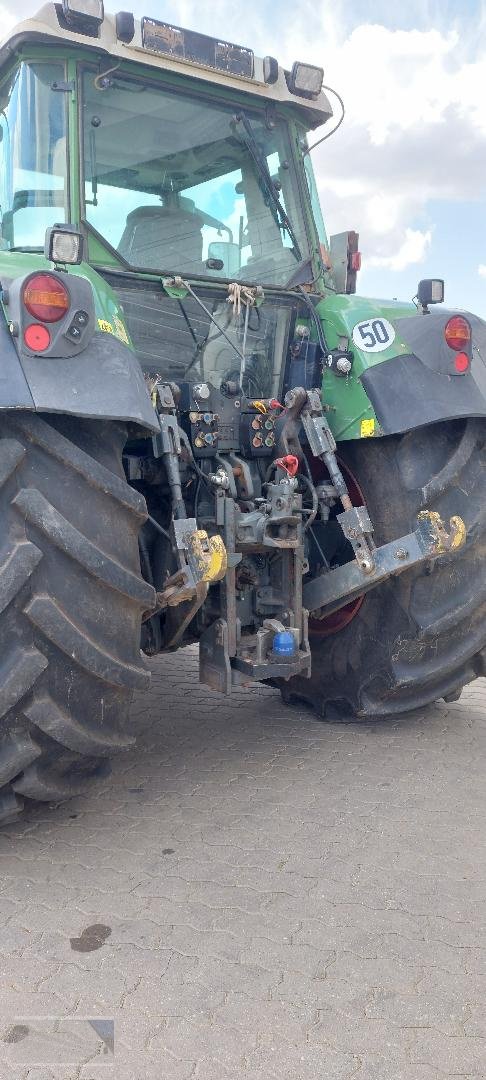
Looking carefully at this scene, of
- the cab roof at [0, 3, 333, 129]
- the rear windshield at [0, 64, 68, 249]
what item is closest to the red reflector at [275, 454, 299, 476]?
the rear windshield at [0, 64, 68, 249]

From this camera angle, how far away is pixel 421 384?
3273 millimetres

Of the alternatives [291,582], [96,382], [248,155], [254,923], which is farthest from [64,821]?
[248,155]

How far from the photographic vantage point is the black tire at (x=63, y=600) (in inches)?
95.0

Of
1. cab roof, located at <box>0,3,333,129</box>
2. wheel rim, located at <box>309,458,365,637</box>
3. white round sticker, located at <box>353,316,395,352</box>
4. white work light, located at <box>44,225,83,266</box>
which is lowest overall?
wheel rim, located at <box>309,458,365,637</box>

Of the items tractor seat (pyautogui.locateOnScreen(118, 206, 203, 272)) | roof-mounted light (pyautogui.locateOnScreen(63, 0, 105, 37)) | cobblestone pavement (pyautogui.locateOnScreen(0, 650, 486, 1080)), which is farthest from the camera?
tractor seat (pyautogui.locateOnScreen(118, 206, 203, 272))

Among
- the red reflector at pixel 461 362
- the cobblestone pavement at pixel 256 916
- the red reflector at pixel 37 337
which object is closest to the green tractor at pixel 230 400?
the red reflector at pixel 461 362

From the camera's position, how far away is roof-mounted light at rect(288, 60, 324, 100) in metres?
3.71

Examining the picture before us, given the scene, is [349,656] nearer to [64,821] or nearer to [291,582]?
[291,582]

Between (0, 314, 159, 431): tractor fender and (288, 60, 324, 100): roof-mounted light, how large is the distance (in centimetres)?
180

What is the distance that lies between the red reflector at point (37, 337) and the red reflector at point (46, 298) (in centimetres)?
2

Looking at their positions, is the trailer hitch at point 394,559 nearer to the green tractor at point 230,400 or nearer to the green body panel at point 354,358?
the green tractor at point 230,400

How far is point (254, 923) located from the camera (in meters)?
2.35

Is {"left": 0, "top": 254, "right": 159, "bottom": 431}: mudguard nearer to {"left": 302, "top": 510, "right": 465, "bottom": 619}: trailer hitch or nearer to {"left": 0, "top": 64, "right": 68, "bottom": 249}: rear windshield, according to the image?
{"left": 0, "top": 64, "right": 68, "bottom": 249}: rear windshield

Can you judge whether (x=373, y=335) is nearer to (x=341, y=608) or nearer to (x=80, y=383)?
(x=341, y=608)
